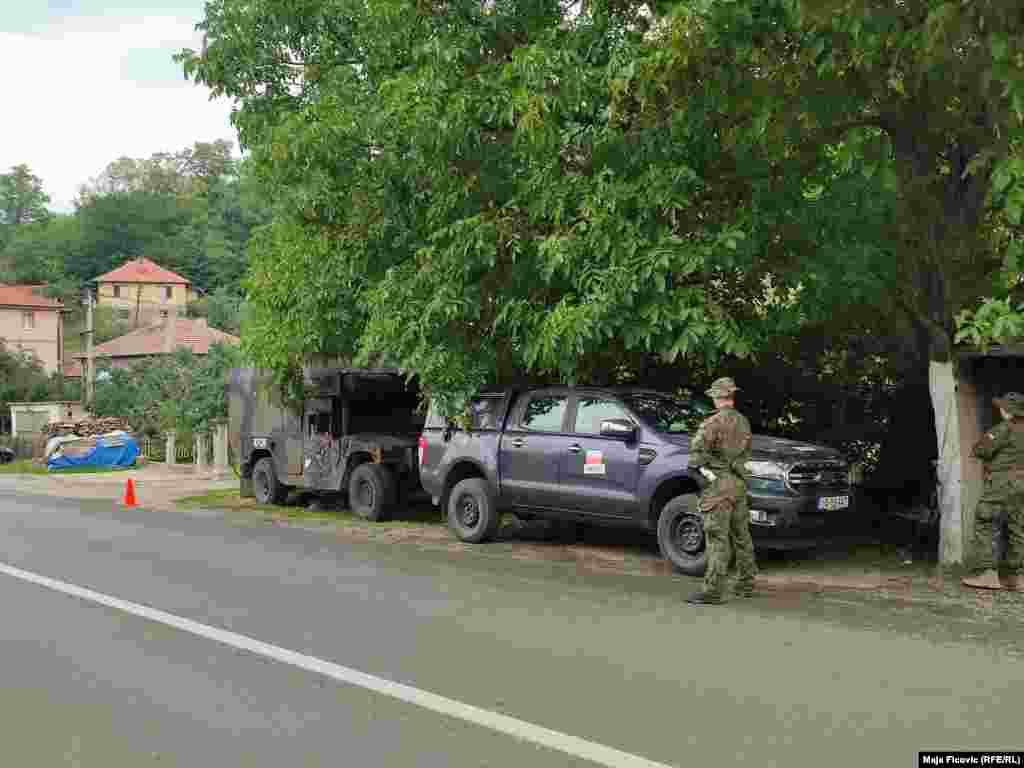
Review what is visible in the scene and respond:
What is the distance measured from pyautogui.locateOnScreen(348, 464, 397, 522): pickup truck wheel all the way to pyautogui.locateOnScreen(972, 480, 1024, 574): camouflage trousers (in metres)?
8.59

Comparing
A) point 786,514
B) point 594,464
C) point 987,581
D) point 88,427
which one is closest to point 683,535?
point 786,514

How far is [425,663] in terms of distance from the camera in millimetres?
6816

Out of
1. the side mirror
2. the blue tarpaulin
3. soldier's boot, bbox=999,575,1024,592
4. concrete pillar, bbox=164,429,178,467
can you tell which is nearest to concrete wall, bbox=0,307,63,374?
the blue tarpaulin

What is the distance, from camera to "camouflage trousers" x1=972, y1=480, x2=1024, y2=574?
9781 mm

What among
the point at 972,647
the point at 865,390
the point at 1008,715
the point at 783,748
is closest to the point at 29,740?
the point at 783,748

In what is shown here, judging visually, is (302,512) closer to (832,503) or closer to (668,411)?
(668,411)

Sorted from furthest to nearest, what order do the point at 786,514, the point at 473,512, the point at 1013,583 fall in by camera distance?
the point at 473,512
the point at 786,514
the point at 1013,583

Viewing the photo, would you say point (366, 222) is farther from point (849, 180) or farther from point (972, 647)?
point (972, 647)

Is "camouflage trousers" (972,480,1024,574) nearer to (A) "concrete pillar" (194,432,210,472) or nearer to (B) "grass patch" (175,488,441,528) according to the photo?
(B) "grass patch" (175,488,441,528)

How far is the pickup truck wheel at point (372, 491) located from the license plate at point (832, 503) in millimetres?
7205

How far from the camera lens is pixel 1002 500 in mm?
9836

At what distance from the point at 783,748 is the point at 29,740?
3536mm

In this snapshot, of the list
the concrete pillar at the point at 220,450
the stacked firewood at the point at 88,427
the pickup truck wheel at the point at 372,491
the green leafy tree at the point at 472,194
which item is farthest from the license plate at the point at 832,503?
the stacked firewood at the point at 88,427

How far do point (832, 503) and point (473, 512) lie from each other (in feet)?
14.1
